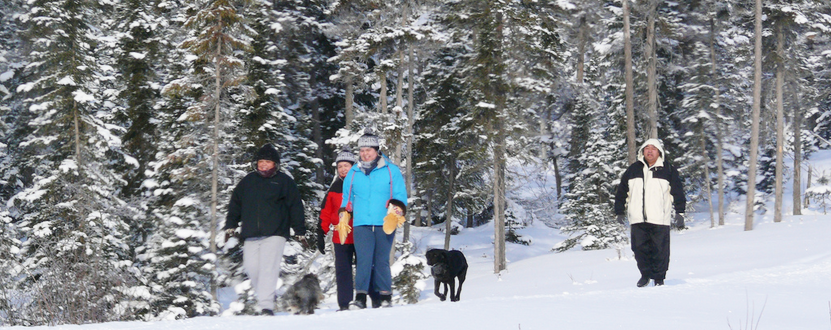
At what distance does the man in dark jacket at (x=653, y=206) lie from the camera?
8.50 metres

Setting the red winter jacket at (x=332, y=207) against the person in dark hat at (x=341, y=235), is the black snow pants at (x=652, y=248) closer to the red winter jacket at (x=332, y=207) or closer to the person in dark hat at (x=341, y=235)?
the person in dark hat at (x=341, y=235)

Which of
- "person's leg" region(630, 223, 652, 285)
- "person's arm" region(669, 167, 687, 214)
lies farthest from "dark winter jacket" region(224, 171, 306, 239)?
"person's arm" region(669, 167, 687, 214)

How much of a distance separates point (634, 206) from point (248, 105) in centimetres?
1788

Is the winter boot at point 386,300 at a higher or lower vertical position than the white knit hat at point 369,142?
lower

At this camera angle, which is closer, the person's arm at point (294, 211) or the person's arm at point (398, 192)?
the person's arm at point (398, 192)

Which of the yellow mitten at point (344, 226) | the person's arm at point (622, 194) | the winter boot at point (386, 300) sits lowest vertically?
the winter boot at point (386, 300)

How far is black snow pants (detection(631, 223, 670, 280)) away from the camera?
27.9ft

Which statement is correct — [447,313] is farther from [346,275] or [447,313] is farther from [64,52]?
[64,52]

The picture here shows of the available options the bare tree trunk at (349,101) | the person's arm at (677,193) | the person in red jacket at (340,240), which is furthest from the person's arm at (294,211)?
the bare tree trunk at (349,101)

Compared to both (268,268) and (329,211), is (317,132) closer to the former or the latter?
(329,211)

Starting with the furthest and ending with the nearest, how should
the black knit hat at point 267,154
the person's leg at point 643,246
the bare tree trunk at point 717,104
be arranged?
the bare tree trunk at point 717,104 < the person's leg at point 643,246 < the black knit hat at point 267,154

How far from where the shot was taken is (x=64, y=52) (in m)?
20.1

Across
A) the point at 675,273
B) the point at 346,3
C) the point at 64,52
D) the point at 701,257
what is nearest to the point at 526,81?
the point at 346,3

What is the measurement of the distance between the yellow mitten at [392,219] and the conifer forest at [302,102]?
4220 millimetres
